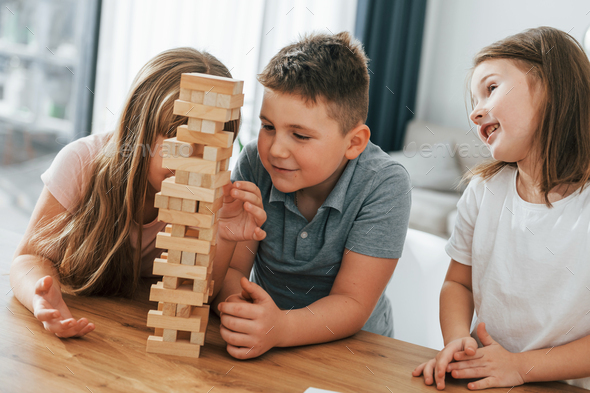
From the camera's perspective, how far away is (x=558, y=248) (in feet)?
3.04

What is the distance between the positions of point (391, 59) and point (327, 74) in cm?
351

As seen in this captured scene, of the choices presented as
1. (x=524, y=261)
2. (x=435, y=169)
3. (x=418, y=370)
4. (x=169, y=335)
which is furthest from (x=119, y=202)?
(x=435, y=169)

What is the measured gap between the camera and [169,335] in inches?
29.3

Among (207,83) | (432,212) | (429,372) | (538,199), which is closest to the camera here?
(207,83)

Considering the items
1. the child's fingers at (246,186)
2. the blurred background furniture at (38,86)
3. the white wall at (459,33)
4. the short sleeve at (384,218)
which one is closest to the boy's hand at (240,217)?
the child's fingers at (246,186)

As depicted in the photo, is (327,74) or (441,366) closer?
(441,366)

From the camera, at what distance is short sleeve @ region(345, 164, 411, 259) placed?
962 mm

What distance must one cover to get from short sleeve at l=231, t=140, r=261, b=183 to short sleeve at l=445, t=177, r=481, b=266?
0.46 metres

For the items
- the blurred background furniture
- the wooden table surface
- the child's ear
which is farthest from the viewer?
the blurred background furniture

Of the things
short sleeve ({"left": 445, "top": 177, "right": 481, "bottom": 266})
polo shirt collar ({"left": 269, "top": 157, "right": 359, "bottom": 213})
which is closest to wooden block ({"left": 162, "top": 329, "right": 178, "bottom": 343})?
polo shirt collar ({"left": 269, "top": 157, "right": 359, "bottom": 213})

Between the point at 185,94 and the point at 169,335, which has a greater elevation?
the point at 185,94

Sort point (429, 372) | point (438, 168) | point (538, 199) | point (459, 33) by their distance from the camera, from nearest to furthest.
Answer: point (429, 372) < point (538, 199) < point (438, 168) < point (459, 33)

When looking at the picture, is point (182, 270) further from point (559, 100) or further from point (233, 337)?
point (559, 100)

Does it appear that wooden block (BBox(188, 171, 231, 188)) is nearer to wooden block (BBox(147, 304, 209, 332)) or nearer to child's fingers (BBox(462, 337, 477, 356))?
wooden block (BBox(147, 304, 209, 332))
